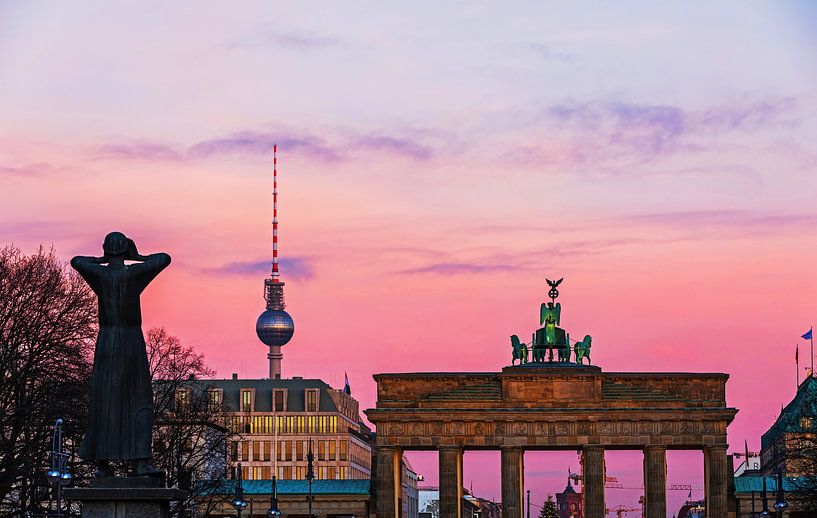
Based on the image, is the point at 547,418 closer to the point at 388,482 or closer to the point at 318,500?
the point at 388,482

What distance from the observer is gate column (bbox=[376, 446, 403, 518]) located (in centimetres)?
12902

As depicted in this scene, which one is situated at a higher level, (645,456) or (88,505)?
(645,456)

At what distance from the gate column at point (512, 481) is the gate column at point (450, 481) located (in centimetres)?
332

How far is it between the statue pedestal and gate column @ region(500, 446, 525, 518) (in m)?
103

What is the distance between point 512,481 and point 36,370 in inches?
2551

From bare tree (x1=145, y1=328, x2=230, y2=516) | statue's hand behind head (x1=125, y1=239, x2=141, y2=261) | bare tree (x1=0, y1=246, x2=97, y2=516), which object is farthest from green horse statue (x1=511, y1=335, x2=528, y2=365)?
statue's hand behind head (x1=125, y1=239, x2=141, y2=261)

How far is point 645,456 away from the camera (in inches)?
5138

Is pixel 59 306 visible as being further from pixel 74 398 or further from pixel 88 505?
pixel 88 505

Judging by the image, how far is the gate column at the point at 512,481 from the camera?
419ft

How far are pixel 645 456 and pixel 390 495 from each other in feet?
60.1

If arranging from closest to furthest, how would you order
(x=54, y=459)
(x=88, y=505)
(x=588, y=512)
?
(x=88, y=505) < (x=54, y=459) < (x=588, y=512)

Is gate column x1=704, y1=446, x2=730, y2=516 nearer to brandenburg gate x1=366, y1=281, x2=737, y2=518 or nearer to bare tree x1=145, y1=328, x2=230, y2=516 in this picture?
brandenburg gate x1=366, y1=281, x2=737, y2=518

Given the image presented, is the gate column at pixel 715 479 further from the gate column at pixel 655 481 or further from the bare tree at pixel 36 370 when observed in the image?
the bare tree at pixel 36 370

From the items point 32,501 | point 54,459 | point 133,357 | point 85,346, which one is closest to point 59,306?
point 85,346
